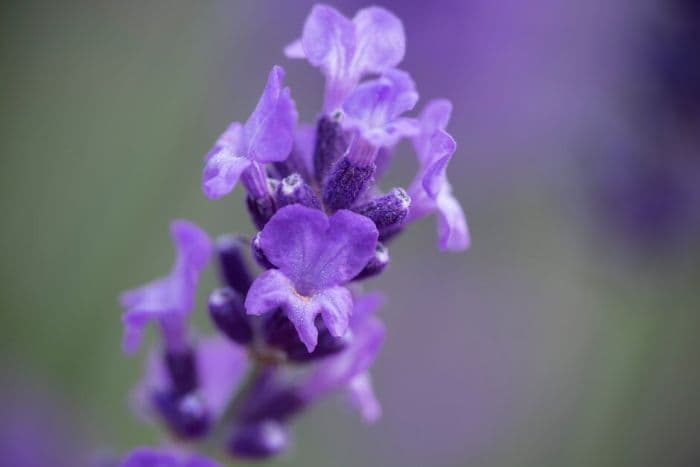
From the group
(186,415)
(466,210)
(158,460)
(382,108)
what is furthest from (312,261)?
→ (466,210)

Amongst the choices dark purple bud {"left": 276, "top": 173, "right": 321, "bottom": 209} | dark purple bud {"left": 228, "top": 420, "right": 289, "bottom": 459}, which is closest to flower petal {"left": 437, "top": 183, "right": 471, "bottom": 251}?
dark purple bud {"left": 276, "top": 173, "right": 321, "bottom": 209}

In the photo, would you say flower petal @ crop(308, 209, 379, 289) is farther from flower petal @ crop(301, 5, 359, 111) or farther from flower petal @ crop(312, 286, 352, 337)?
flower petal @ crop(301, 5, 359, 111)

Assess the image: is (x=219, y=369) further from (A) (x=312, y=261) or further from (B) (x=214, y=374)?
(A) (x=312, y=261)

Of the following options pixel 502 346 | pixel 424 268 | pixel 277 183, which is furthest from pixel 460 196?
pixel 277 183

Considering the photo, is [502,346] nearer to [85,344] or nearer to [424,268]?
[424,268]

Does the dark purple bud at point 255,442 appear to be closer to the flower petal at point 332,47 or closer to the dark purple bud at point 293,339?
the dark purple bud at point 293,339

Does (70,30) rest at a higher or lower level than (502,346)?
higher
